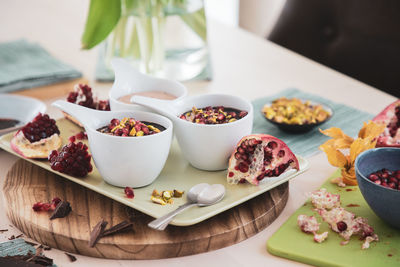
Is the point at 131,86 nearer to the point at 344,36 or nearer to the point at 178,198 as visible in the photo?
the point at 178,198

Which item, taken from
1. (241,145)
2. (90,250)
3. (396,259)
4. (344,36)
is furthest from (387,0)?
(90,250)

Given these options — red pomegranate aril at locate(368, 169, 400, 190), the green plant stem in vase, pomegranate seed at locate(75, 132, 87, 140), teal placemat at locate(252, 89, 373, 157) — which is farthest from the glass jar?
red pomegranate aril at locate(368, 169, 400, 190)

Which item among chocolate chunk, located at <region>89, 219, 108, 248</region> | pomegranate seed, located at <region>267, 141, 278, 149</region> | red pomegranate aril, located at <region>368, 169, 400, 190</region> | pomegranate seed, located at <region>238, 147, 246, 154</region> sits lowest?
chocolate chunk, located at <region>89, 219, 108, 248</region>

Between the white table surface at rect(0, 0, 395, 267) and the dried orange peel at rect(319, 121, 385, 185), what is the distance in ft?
0.22

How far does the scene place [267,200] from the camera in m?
1.13

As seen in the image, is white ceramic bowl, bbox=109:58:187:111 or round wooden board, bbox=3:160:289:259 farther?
white ceramic bowl, bbox=109:58:187:111

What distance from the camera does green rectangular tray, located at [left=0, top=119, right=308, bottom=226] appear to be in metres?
1.03

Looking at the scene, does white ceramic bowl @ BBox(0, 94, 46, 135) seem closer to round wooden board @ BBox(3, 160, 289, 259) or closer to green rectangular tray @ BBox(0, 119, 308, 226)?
green rectangular tray @ BBox(0, 119, 308, 226)

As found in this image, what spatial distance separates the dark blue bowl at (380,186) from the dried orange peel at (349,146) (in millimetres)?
88

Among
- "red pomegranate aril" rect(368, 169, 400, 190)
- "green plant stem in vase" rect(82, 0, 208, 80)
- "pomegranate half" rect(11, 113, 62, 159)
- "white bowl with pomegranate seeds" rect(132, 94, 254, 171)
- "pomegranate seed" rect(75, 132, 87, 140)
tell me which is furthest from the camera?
"green plant stem in vase" rect(82, 0, 208, 80)

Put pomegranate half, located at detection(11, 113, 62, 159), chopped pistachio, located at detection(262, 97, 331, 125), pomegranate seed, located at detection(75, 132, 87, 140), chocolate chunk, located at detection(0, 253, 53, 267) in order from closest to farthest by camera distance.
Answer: chocolate chunk, located at detection(0, 253, 53, 267)
pomegranate half, located at detection(11, 113, 62, 159)
pomegranate seed, located at detection(75, 132, 87, 140)
chopped pistachio, located at detection(262, 97, 331, 125)

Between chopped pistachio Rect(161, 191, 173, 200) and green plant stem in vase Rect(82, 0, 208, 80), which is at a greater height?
green plant stem in vase Rect(82, 0, 208, 80)

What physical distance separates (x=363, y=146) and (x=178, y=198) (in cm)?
41

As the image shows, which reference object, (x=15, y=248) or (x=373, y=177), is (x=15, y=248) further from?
(x=373, y=177)
